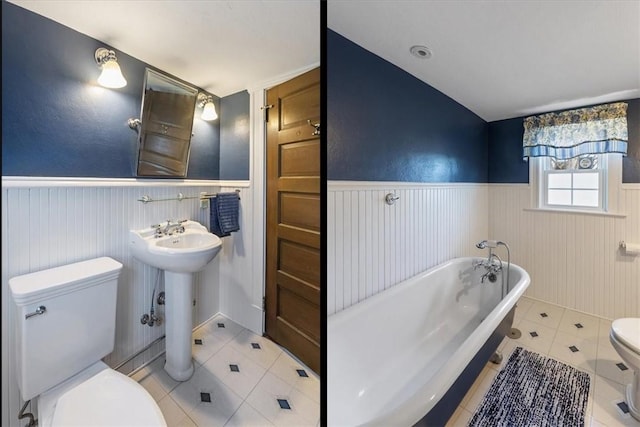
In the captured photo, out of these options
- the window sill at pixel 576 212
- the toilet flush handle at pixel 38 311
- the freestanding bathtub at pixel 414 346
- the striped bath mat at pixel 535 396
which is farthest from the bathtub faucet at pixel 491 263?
the toilet flush handle at pixel 38 311

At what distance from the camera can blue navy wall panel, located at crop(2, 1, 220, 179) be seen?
0.32 m

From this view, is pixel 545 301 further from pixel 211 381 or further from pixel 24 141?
pixel 24 141

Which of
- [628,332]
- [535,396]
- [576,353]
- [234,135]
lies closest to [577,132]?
[628,332]

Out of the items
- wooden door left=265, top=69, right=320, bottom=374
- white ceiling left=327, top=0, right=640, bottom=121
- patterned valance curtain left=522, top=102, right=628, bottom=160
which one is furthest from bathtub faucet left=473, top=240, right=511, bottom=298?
wooden door left=265, top=69, right=320, bottom=374

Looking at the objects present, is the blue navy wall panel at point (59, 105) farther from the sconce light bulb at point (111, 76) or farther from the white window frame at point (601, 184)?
the white window frame at point (601, 184)

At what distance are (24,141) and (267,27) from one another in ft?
1.62

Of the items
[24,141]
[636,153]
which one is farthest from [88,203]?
[636,153]

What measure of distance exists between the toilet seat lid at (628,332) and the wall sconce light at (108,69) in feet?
6.95

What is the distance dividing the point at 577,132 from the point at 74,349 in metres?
2.90

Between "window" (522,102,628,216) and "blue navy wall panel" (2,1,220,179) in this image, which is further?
"window" (522,102,628,216)

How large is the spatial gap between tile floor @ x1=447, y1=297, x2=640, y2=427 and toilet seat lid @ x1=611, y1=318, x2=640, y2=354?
37 cm

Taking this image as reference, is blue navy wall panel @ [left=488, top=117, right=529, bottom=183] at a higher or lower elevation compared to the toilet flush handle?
higher

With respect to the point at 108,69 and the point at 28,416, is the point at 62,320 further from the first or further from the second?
the point at 108,69

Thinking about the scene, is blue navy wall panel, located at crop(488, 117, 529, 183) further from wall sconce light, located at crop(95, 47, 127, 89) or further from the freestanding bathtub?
wall sconce light, located at crop(95, 47, 127, 89)
